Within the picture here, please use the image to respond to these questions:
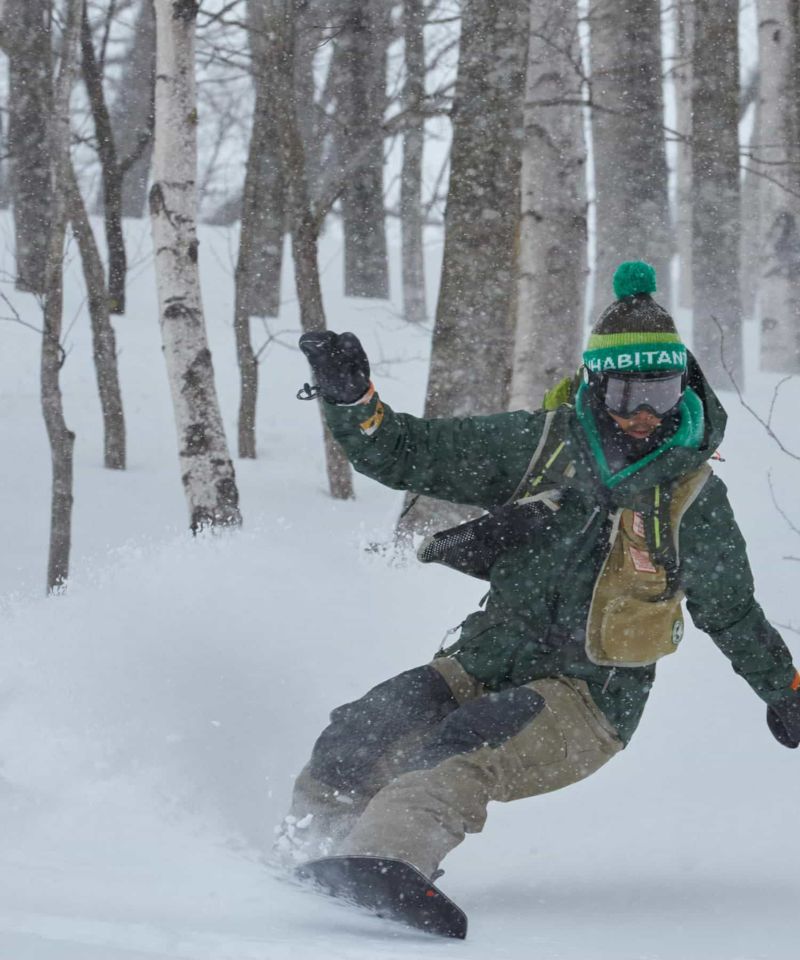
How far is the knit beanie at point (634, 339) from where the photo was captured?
3.50 m

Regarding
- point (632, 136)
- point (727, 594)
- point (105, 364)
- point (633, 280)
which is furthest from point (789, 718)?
point (632, 136)

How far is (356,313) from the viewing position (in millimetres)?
16703

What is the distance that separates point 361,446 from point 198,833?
4.36 feet

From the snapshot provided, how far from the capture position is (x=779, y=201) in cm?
1376

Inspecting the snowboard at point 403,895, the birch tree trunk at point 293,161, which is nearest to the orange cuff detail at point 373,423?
the snowboard at point 403,895

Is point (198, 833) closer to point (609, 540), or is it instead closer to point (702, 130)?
point (609, 540)

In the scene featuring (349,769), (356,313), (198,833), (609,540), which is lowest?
(198,833)

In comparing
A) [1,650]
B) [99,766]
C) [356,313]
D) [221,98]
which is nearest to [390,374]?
[356,313]

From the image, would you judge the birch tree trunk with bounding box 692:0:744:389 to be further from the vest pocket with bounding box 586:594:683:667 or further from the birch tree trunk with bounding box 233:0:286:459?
the vest pocket with bounding box 586:594:683:667

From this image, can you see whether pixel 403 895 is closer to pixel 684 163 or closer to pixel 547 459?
pixel 547 459

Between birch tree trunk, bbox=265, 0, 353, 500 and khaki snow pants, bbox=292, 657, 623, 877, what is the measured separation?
573 centimetres

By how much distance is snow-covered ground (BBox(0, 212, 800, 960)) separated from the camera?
9.40 feet

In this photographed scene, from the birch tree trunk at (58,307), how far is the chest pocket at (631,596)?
15.2 feet

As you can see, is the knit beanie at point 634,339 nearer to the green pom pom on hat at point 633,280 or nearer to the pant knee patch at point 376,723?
the green pom pom on hat at point 633,280
